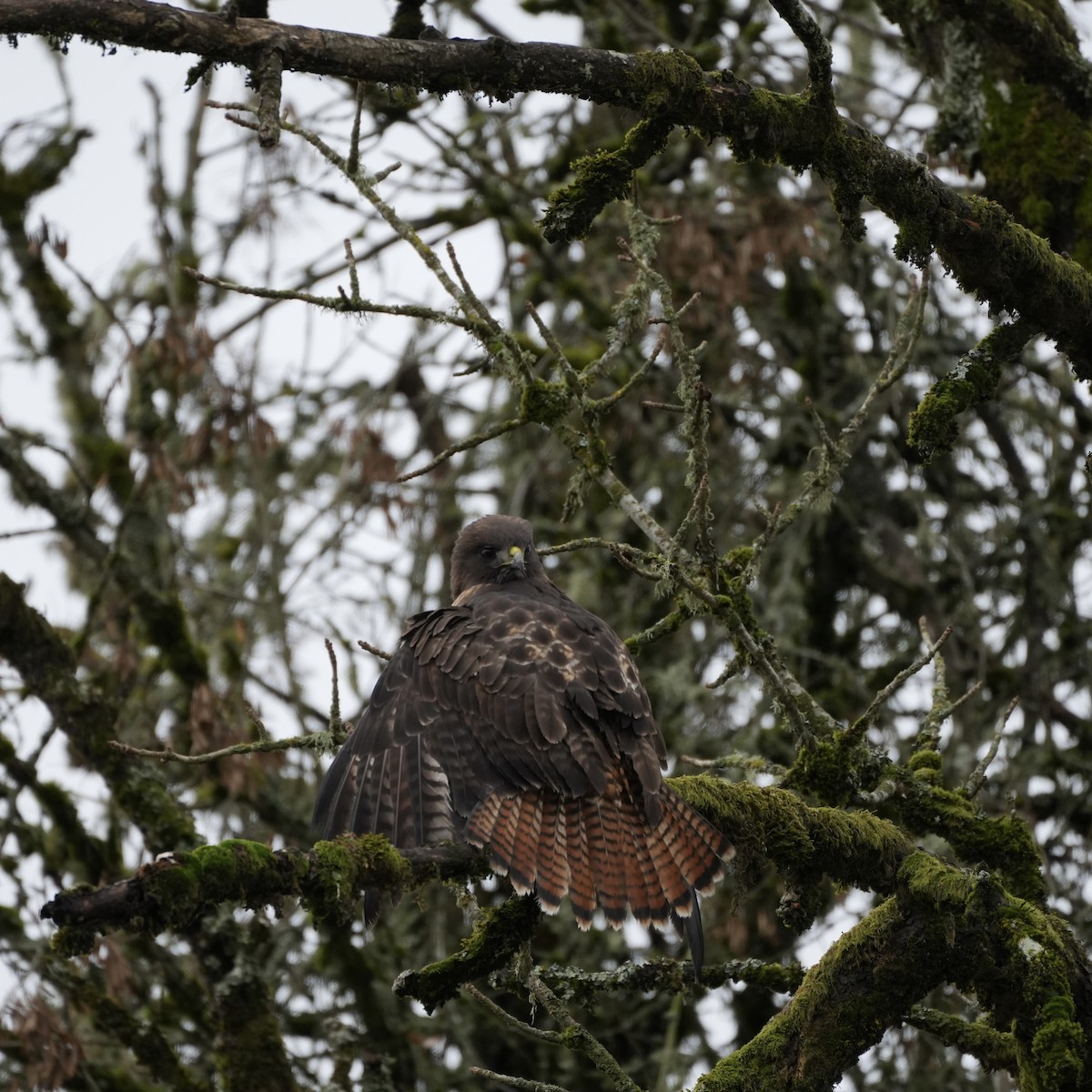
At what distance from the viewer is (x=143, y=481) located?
7348 millimetres

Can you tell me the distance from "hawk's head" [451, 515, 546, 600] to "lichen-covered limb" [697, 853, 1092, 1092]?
8.27 ft

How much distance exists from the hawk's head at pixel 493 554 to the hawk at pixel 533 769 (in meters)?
0.98

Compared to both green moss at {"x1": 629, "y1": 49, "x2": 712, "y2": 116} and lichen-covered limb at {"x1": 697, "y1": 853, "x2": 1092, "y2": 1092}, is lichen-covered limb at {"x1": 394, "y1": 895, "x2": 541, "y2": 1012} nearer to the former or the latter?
lichen-covered limb at {"x1": 697, "y1": 853, "x2": 1092, "y2": 1092}

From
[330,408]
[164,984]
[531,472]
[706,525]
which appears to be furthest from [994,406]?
[164,984]

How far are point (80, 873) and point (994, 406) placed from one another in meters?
4.94

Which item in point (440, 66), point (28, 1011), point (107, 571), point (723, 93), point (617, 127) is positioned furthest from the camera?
point (617, 127)

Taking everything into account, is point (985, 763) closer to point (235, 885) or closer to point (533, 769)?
point (533, 769)

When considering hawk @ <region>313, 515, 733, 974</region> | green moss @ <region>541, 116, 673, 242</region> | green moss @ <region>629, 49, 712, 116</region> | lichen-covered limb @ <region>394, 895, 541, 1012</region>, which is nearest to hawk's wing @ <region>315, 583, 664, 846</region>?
hawk @ <region>313, 515, 733, 974</region>

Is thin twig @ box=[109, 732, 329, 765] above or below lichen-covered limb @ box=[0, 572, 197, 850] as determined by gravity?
below

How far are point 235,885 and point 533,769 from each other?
1629 mm

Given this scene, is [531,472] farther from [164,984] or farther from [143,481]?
[164,984]

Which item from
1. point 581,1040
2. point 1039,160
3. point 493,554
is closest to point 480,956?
point 581,1040

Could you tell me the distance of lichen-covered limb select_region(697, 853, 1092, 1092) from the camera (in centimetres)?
362

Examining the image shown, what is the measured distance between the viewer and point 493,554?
612cm
